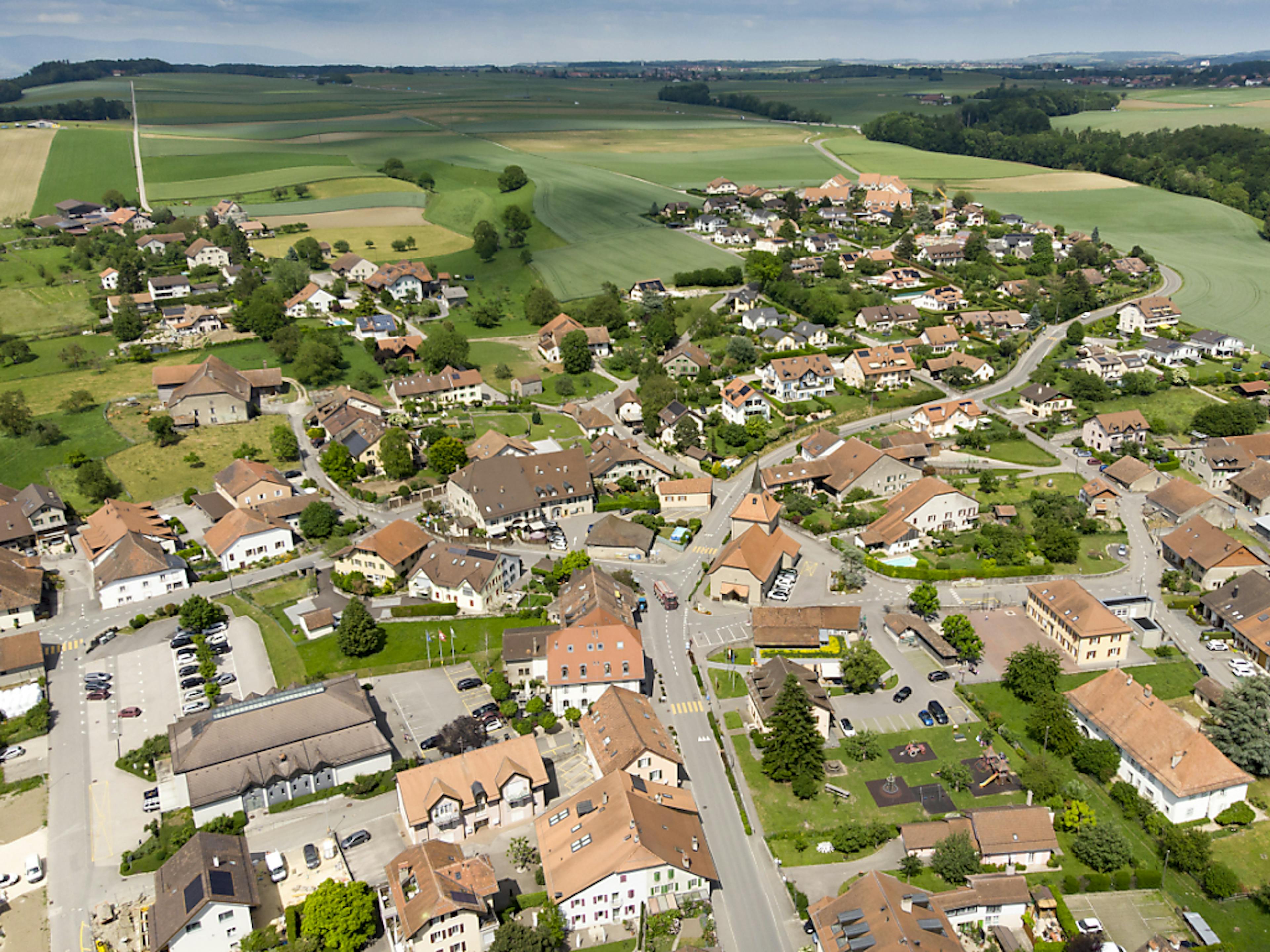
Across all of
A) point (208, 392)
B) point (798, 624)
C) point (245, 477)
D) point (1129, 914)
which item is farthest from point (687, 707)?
point (208, 392)

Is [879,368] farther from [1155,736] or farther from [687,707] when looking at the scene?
[1155,736]

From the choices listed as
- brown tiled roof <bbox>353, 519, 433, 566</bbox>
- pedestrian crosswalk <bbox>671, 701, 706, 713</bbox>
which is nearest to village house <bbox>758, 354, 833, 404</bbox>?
brown tiled roof <bbox>353, 519, 433, 566</bbox>

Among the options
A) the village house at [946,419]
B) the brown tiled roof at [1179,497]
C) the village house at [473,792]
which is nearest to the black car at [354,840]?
the village house at [473,792]

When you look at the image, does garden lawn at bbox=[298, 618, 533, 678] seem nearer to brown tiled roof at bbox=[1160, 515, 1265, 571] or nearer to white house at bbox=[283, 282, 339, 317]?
brown tiled roof at bbox=[1160, 515, 1265, 571]

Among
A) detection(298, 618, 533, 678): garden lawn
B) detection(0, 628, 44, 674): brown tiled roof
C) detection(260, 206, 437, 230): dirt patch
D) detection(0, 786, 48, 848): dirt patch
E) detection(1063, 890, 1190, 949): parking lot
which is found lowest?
detection(0, 786, 48, 848): dirt patch

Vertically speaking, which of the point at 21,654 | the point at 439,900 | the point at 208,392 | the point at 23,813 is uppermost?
the point at 208,392

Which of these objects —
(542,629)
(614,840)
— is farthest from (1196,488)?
(614,840)

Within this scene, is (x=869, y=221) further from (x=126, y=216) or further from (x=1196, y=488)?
(x=126, y=216)
